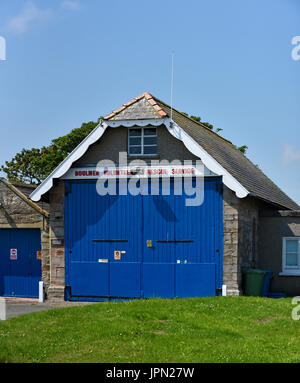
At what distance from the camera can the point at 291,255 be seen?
65.5 feet

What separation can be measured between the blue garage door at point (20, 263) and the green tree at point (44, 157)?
730 inches

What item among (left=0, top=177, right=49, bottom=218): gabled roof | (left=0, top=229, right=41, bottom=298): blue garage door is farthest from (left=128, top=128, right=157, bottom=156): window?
(left=0, top=229, right=41, bottom=298): blue garage door

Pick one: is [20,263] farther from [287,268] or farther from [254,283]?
[287,268]

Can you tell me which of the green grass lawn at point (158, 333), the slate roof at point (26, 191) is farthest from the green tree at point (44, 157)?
the green grass lawn at point (158, 333)

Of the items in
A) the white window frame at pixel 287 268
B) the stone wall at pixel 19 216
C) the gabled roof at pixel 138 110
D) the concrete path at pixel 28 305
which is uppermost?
the gabled roof at pixel 138 110

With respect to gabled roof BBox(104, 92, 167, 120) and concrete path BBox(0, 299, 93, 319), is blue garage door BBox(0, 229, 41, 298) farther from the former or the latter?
gabled roof BBox(104, 92, 167, 120)

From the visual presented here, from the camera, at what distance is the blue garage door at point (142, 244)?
17.9 m

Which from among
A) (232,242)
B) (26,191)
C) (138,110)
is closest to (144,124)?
(138,110)

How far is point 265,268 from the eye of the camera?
2019 centimetres

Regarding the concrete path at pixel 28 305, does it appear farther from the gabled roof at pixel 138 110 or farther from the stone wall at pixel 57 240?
the gabled roof at pixel 138 110
